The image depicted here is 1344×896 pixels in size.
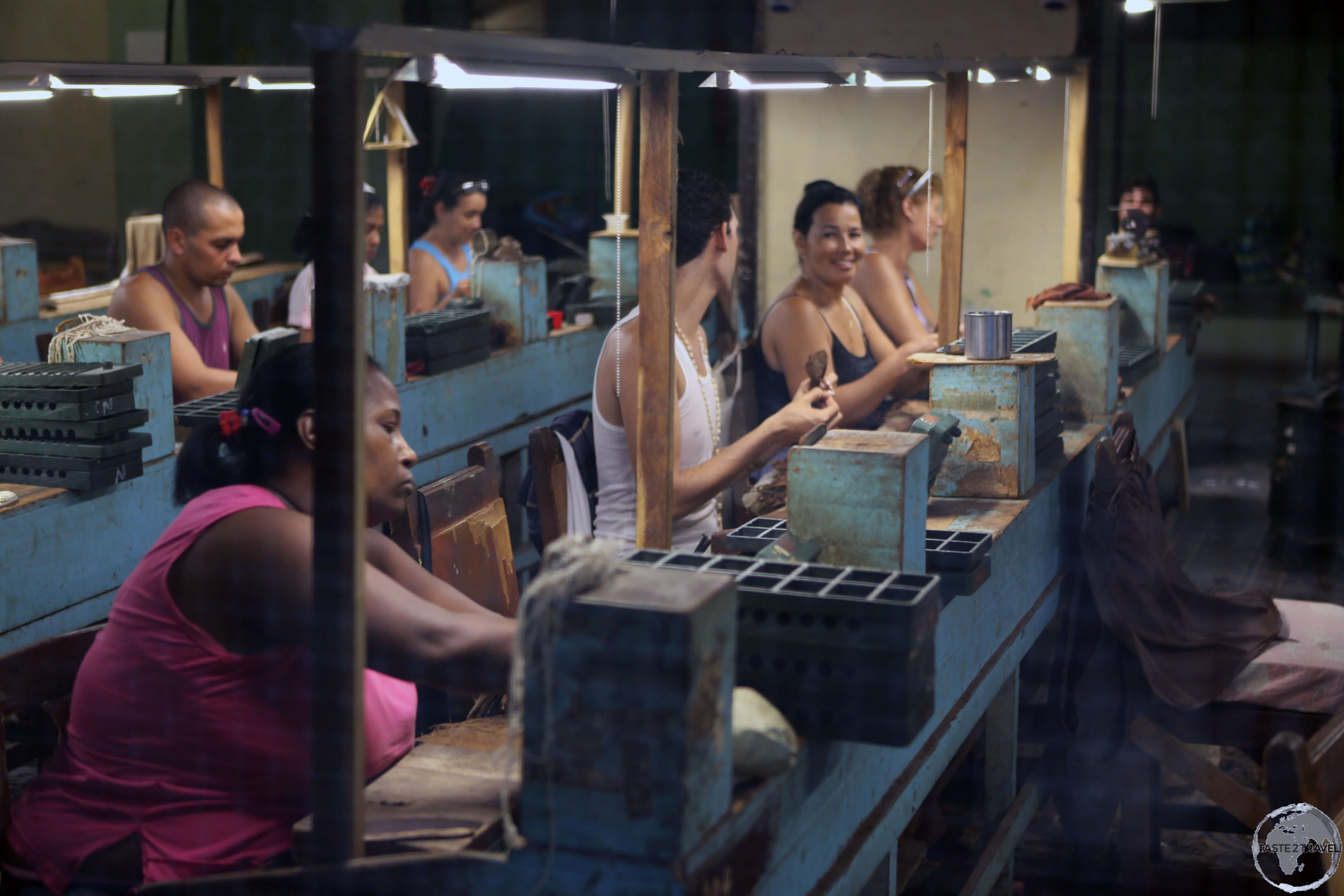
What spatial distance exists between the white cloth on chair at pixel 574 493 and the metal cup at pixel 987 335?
0.95 m

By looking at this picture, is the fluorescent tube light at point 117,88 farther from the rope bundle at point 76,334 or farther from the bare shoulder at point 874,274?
the bare shoulder at point 874,274

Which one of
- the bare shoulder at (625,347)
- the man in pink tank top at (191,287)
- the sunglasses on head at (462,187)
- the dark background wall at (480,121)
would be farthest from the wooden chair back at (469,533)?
the dark background wall at (480,121)

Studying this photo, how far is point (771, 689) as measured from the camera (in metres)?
1.90

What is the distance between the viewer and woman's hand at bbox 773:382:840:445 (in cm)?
300

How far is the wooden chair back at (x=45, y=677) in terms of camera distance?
218cm

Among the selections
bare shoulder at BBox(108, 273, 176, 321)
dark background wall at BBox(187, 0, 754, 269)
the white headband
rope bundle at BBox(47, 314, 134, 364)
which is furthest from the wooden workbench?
dark background wall at BBox(187, 0, 754, 269)

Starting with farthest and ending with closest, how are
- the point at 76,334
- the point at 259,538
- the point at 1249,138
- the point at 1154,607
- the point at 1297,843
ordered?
the point at 1249,138, the point at 76,334, the point at 1154,607, the point at 1297,843, the point at 259,538

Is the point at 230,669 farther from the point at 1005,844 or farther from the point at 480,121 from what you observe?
the point at 480,121

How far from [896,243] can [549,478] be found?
259 centimetres

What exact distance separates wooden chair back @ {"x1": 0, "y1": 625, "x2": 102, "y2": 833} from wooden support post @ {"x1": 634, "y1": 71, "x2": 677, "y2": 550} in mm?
997

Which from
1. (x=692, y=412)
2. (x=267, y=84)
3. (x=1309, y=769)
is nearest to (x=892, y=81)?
(x=692, y=412)

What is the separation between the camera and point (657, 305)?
239 centimetres

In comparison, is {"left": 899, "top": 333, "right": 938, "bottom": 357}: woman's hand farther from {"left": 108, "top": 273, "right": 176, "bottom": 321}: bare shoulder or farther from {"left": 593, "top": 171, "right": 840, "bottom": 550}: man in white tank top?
{"left": 108, "top": 273, "right": 176, "bottom": 321}: bare shoulder

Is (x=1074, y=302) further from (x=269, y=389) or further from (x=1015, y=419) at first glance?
(x=269, y=389)
